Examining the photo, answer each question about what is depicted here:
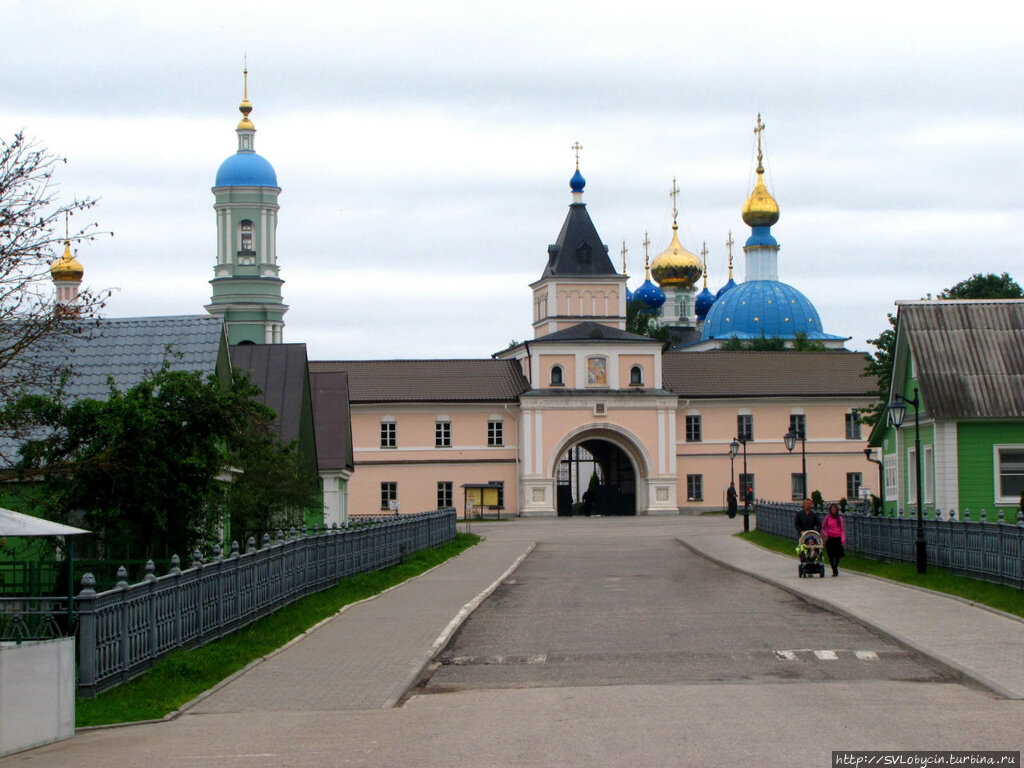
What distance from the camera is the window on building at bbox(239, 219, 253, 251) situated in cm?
7175

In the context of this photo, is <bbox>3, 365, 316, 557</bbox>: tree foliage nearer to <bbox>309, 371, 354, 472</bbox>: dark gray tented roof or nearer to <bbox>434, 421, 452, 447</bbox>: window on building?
<bbox>309, 371, 354, 472</bbox>: dark gray tented roof

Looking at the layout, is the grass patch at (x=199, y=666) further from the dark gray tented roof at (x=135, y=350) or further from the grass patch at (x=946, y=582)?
the grass patch at (x=946, y=582)

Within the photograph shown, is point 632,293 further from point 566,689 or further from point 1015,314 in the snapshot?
point 566,689

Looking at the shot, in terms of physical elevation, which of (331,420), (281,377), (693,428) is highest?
(281,377)

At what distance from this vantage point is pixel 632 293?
115375 mm

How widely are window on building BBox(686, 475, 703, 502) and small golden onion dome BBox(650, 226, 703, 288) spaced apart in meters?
42.8

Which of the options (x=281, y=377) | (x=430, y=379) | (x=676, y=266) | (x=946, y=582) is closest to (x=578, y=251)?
(x=430, y=379)

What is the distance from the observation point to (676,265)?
115438 millimetres

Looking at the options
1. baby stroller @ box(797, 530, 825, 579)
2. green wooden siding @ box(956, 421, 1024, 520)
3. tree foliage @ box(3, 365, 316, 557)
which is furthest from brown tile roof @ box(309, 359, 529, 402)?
tree foliage @ box(3, 365, 316, 557)

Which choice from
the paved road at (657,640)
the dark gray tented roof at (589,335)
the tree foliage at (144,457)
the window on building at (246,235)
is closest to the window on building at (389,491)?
the dark gray tented roof at (589,335)

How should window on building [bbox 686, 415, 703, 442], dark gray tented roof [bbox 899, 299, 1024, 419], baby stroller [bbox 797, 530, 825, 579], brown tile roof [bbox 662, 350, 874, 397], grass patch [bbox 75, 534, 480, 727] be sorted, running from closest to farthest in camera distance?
1. grass patch [bbox 75, 534, 480, 727]
2. baby stroller [bbox 797, 530, 825, 579]
3. dark gray tented roof [bbox 899, 299, 1024, 419]
4. window on building [bbox 686, 415, 703, 442]
5. brown tile roof [bbox 662, 350, 874, 397]

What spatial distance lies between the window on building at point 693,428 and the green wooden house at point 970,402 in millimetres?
42269

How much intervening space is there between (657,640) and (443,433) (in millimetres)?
57224

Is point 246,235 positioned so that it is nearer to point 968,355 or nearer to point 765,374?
point 765,374
